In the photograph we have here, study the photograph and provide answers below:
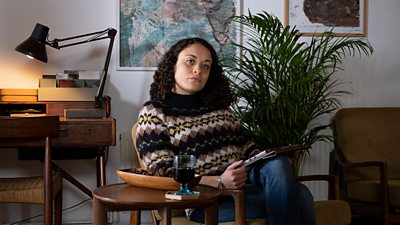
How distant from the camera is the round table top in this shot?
1559 mm

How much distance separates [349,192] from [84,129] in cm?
158

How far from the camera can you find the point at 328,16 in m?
3.61

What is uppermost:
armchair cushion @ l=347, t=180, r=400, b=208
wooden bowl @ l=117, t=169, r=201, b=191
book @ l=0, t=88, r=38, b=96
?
book @ l=0, t=88, r=38, b=96

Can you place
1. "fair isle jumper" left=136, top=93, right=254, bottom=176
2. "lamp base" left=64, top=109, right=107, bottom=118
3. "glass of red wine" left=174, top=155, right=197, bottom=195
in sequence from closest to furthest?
"glass of red wine" left=174, top=155, right=197, bottom=195
"fair isle jumper" left=136, top=93, right=254, bottom=176
"lamp base" left=64, top=109, right=107, bottom=118

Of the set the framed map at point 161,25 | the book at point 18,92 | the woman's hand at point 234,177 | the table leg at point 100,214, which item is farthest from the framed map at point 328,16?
the table leg at point 100,214

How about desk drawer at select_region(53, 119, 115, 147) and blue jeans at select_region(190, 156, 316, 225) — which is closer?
blue jeans at select_region(190, 156, 316, 225)

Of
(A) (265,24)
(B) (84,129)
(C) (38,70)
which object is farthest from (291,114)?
(C) (38,70)

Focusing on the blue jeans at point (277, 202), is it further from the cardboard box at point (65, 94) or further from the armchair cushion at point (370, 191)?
the cardboard box at point (65, 94)

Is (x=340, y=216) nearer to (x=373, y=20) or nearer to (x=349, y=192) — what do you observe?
(x=349, y=192)

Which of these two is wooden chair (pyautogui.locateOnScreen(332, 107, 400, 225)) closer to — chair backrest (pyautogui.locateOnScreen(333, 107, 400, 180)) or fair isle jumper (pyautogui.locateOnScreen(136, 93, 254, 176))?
chair backrest (pyautogui.locateOnScreen(333, 107, 400, 180))

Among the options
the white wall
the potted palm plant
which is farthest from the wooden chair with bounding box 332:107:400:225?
the white wall

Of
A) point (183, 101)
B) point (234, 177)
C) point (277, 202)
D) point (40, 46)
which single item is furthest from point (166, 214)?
point (40, 46)

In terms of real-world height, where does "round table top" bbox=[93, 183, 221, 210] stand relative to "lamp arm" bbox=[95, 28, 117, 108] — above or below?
below

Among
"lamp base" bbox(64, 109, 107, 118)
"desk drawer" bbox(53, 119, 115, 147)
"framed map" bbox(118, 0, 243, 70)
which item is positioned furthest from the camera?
"framed map" bbox(118, 0, 243, 70)
